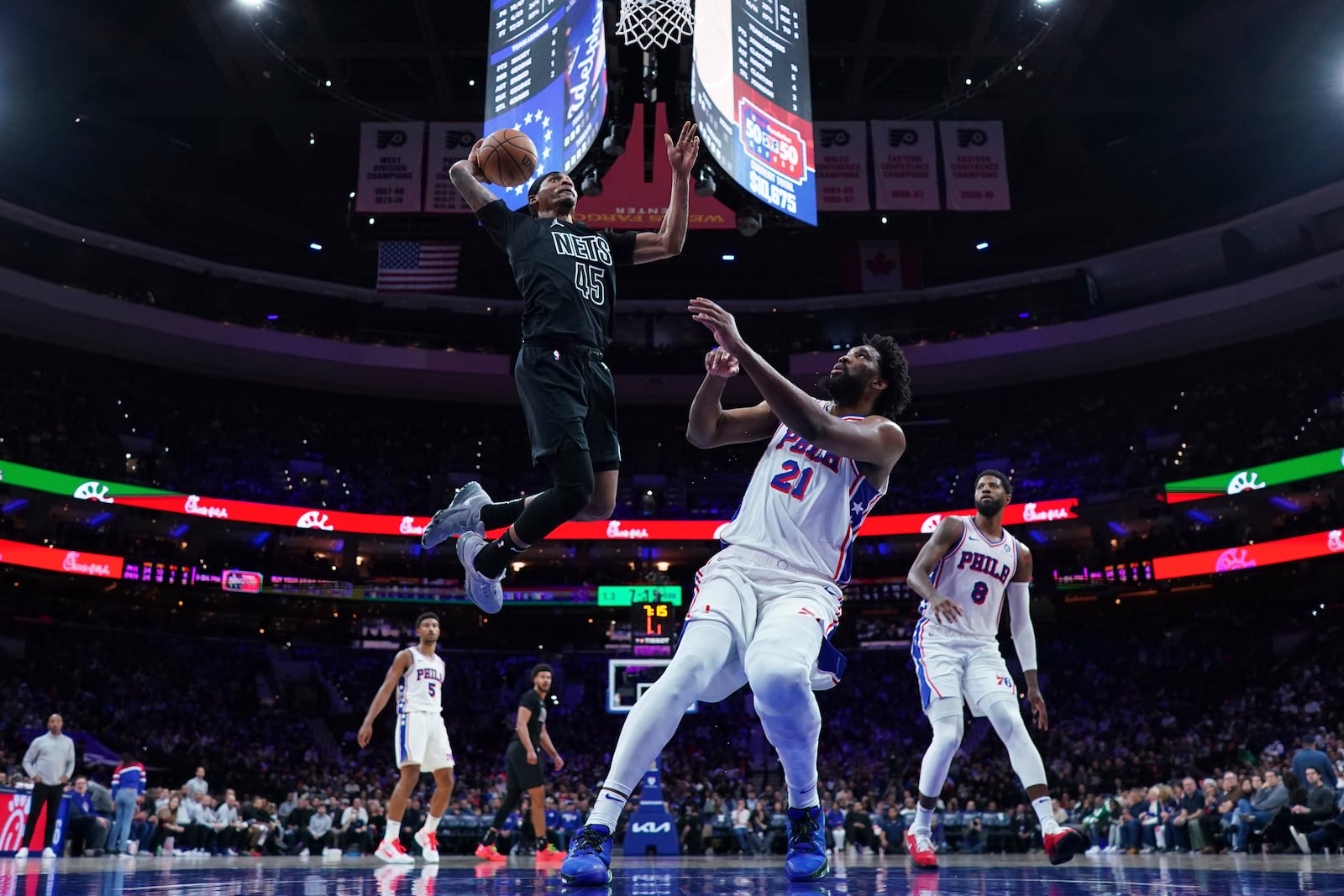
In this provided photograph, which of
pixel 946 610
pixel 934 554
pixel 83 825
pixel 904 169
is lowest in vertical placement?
pixel 83 825

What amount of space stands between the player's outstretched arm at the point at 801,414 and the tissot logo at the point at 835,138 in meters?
16.3

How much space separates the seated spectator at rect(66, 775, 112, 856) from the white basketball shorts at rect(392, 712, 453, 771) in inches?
296

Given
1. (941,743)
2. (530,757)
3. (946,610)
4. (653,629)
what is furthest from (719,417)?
(653,629)

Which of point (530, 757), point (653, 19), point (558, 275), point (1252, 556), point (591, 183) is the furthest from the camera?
point (1252, 556)

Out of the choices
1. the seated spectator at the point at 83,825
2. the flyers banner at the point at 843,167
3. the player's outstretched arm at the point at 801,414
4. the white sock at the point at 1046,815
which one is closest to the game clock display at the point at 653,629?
the flyers banner at the point at 843,167

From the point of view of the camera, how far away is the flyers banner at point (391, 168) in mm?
19234

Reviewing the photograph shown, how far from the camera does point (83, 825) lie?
14406 millimetres

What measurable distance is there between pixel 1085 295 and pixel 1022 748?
26.5 metres

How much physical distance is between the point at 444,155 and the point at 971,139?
9.60 metres

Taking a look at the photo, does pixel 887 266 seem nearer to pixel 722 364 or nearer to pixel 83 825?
pixel 83 825

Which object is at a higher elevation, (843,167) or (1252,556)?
(843,167)

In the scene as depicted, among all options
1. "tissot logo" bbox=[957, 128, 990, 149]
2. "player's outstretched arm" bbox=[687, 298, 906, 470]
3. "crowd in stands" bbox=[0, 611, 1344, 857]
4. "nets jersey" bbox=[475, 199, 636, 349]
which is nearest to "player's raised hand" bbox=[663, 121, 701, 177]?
"nets jersey" bbox=[475, 199, 636, 349]

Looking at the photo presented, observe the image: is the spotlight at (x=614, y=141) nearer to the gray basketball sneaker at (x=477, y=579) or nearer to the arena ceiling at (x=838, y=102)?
the arena ceiling at (x=838, y=102)

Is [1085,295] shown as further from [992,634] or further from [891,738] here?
[992,634]
